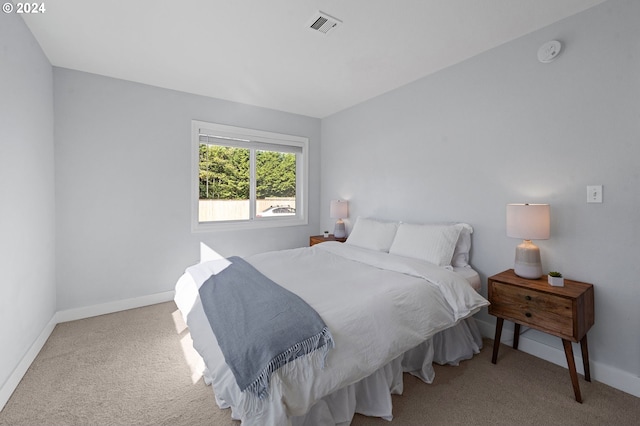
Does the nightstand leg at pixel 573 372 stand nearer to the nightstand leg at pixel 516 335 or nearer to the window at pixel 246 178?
the nightstand leg at pixel 516 335

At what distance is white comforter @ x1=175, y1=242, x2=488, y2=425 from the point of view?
4.11 feet

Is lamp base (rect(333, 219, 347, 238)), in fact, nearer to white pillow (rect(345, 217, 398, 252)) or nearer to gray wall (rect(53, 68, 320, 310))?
white pillow (rect(345, 217, 398, 252))

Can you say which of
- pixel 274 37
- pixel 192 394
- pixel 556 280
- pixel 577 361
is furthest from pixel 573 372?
pixel 274 37

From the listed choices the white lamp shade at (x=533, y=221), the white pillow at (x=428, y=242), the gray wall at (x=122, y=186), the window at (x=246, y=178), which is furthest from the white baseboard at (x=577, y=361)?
the gray wall at (x=122, y=186)

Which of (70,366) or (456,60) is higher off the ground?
(456,60)

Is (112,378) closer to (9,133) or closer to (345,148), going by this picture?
(9,133)

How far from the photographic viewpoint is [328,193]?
14.7 ft

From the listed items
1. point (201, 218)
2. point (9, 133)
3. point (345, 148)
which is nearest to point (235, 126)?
point (201, 218)

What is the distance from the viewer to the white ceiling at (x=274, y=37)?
6.33ft

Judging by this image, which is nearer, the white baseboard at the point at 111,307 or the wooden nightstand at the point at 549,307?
the wooden nightstand at the point at 549,307

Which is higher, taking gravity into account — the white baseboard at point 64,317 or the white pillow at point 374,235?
the white pillow at point 374,235

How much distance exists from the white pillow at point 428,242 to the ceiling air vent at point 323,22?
1920 millimetres

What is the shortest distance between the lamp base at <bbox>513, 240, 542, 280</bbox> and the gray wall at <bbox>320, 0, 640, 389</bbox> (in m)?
0.21

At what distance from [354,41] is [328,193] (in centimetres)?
244
